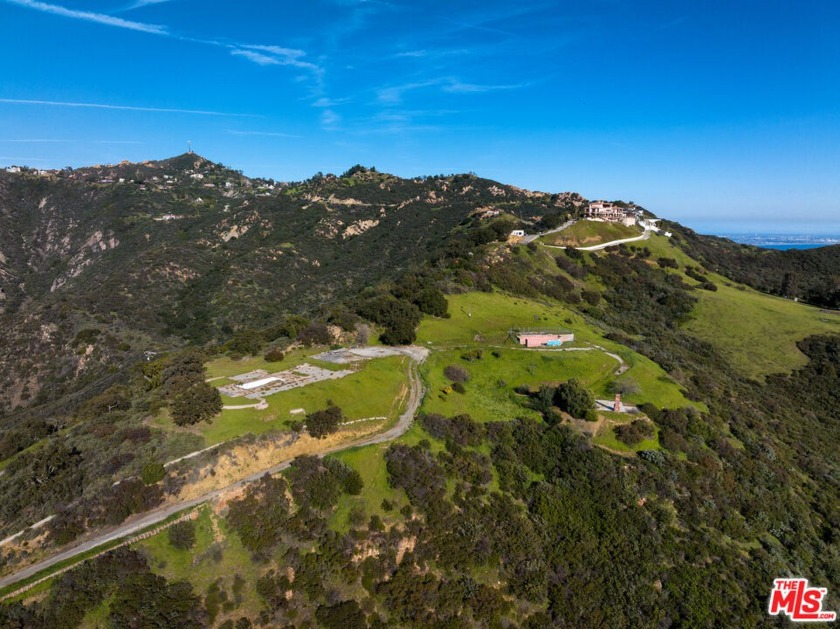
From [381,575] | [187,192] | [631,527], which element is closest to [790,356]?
[631,527]

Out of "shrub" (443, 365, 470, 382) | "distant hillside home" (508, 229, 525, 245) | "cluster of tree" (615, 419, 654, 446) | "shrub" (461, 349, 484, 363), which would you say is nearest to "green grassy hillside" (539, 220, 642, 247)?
"distant hillside home" (508, 229, 525, 245)

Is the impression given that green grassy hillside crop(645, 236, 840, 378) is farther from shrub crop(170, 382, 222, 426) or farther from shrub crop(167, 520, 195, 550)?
shrub crop(167, 520, 195, 550)

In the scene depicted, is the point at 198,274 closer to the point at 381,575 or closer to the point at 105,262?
the point at 105,262

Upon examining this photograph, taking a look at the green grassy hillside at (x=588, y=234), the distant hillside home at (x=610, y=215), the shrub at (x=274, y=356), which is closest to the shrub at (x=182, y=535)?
the shrub at (x=274, y=356)

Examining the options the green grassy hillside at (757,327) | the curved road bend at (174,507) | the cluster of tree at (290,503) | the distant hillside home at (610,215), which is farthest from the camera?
the distant hillside home at (610,215)

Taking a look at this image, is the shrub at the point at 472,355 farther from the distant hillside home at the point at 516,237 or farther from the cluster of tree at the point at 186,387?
the distant hillside home at the point at 516,237

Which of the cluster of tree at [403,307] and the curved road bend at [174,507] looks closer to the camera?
the curved road bend at [174,507]

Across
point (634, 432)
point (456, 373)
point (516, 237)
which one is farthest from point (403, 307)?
point (516, 237)

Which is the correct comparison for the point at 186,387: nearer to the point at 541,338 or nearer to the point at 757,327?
the point at 541,338
